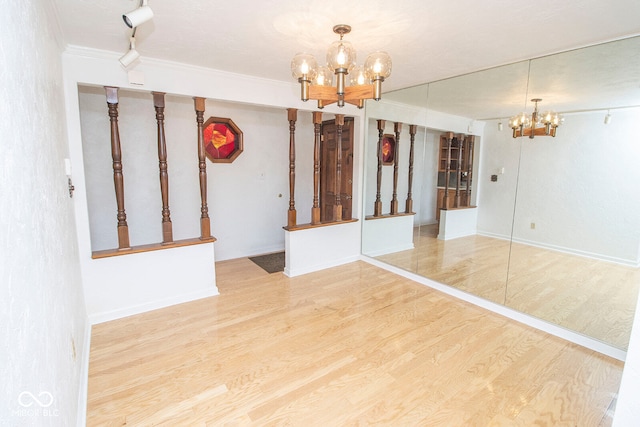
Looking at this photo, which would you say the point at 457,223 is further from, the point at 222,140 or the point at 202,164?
the point at 222,140

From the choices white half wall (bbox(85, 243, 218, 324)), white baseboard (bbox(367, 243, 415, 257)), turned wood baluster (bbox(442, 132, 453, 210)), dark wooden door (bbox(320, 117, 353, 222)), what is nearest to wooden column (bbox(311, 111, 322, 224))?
dark wooden door (bbox(320, 117, 353, 222))

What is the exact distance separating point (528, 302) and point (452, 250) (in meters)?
0.91

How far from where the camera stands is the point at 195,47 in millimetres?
2535

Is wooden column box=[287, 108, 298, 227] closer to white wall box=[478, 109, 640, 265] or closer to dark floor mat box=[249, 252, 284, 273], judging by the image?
dark floor mat box=[249, 252, 284, 273]

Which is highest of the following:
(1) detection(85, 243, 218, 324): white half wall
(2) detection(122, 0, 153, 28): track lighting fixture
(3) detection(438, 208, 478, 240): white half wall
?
(2) detection(122, 0, 153, 28): track lighting fixture

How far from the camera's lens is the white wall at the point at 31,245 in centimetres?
79

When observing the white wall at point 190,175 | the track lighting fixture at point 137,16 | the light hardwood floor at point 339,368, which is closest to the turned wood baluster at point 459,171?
the light hardwood floor at point 339,368

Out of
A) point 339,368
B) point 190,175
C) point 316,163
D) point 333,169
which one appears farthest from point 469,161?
point 190,175

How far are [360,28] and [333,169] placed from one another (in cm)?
301

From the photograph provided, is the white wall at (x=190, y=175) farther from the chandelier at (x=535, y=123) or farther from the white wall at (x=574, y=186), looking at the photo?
the chandelier at (x=535, y=123)

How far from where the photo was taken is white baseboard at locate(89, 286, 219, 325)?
2785 millimetres

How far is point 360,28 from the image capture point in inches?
84.6

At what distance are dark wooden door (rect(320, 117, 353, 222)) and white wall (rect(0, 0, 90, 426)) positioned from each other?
10.6ft

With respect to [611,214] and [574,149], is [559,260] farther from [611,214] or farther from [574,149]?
[574,149]
